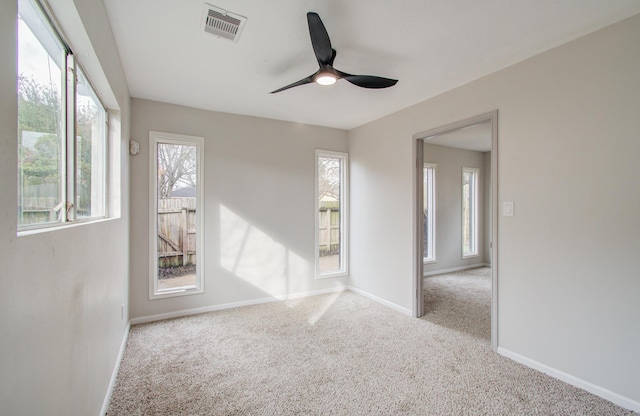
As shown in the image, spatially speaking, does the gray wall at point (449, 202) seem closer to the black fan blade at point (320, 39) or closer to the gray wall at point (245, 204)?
the gray wall at point (245, 204)

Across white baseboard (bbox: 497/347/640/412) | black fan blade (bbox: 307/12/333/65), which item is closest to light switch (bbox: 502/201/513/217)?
white baseboard (bbox: 497/347/640/412)

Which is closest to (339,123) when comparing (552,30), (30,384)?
(552,30)

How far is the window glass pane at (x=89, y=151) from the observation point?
1.60m

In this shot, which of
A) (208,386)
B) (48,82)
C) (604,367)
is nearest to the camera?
(48,82)

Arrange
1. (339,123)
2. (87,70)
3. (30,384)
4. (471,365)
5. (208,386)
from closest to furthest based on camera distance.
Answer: (30,384) < (87,70) < (208,386) < (471,365) < (339,123)

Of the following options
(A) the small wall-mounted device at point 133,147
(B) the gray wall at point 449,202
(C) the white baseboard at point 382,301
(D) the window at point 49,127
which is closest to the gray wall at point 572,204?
(C) the white baseboard at point 382,301

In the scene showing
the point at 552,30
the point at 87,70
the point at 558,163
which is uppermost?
the point at 552,30

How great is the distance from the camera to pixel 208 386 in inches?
86.1

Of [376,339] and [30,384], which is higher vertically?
[30,384]

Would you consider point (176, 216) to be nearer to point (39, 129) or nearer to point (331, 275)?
point (331, 275)

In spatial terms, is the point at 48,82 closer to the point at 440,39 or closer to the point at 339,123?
the point at 440,39

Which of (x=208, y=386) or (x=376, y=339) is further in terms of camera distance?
(x=376, y=339)

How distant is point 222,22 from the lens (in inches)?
79.2

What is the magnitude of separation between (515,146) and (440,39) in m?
1.13
